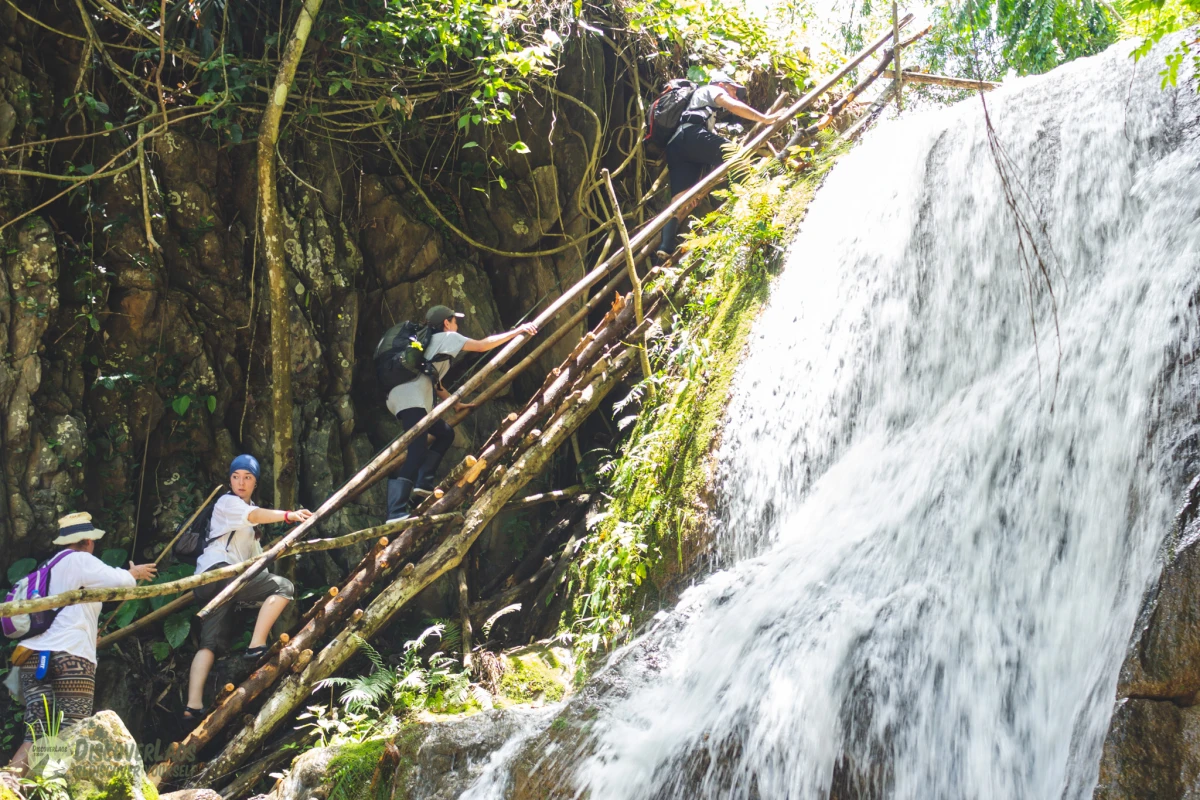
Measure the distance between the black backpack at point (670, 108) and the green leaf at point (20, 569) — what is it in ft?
21.7

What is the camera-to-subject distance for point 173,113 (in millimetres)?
8789

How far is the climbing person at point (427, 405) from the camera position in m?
7.86

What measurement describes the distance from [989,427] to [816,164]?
3960 mm

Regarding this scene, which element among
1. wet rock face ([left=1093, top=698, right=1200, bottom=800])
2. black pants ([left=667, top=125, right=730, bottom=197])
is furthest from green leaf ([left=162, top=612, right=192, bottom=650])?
wet rock face ([left=1093, top=698, right=1200, bottom=800])

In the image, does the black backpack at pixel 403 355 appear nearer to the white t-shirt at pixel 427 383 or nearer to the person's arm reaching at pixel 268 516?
the white t-shirt at pixel 427 383

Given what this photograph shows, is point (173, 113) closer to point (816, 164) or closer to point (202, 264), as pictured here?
point (202, 264)

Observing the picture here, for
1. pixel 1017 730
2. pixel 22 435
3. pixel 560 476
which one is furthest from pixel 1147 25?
pixel 22 435

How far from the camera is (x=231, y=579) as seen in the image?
718cm

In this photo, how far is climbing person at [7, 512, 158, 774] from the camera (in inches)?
238

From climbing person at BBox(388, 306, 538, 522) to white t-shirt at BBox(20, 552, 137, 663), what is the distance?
7.24ft

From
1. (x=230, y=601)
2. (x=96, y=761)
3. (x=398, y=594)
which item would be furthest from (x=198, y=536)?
(x=96, y=761)

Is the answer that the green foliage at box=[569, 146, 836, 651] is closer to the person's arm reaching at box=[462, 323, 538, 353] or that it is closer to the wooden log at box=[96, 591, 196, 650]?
the person's arm reaching at box=[462, 323, 538, 353]

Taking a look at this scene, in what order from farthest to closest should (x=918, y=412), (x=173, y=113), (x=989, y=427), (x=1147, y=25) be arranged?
(x=173, y=113) < (x=1147, y=25) < (x=918, y=412) < (x=989, y=427)

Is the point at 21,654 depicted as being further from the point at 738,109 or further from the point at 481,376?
the point at 738,109
